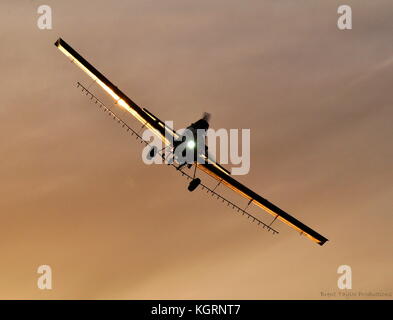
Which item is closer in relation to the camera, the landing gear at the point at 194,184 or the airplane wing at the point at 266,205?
the landing gear at the point at 194,184

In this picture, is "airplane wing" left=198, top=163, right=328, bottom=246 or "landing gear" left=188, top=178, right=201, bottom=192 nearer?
"landing gear" left=188, top=178, right=201, bottom=192

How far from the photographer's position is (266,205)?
57.9 m

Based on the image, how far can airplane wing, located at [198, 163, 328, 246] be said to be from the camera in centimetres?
5780

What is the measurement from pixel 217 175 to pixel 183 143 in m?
6.09

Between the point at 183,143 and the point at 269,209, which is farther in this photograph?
the point at 269,209

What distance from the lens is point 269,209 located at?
57.9 metres

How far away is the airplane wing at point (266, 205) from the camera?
57797mm

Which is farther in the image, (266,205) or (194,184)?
(266,205)
